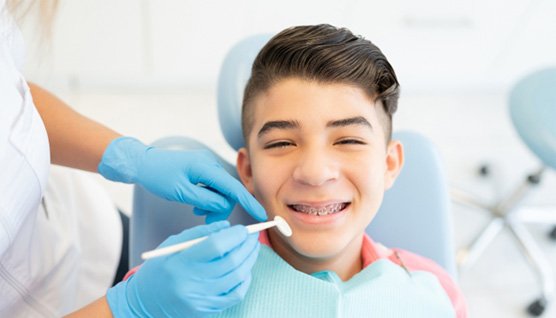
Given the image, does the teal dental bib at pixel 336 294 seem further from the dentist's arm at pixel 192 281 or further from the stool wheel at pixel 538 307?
the stool wheel at pixel 538 307

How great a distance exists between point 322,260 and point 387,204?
0.96 feet

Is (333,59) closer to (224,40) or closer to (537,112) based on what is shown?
(537,112)

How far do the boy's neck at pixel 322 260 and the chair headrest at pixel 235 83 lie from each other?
9.9 inches

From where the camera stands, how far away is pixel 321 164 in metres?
0.86

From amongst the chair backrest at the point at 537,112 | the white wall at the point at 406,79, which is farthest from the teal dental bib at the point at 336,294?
the white wall at the point at 406,79

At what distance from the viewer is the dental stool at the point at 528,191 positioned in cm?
142

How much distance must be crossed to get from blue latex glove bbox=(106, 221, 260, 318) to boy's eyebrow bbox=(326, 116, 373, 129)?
233 millimetres

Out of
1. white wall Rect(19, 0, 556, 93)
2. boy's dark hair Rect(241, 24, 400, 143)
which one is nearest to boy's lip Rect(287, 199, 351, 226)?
boy's dark hair Rect(241, 24, 400, 143)

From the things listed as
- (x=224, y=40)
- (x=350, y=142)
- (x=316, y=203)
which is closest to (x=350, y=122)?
(x=350, y=142)

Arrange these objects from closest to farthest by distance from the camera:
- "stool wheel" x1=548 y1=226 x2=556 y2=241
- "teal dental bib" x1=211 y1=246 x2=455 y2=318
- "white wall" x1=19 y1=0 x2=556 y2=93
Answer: "teal dental bib" x1=211 y1=246 x2=455 y2=318 < "white wall" x1=19 y1=0 x2=556 y2=93 < "stool wheel" x1=548 y1=226 x2=556 y2=241

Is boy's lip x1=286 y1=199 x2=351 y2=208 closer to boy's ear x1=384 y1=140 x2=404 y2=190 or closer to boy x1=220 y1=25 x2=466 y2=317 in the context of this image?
boy x1=220 y1=25 x2=466 y2=317

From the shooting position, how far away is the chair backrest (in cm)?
141

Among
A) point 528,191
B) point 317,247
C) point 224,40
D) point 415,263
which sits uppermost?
point 224,40

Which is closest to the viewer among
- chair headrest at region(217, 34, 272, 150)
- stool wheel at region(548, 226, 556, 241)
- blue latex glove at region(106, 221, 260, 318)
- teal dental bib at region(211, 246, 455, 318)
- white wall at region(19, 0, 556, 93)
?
blue latex glove at region(106, 221, 260, 318)
